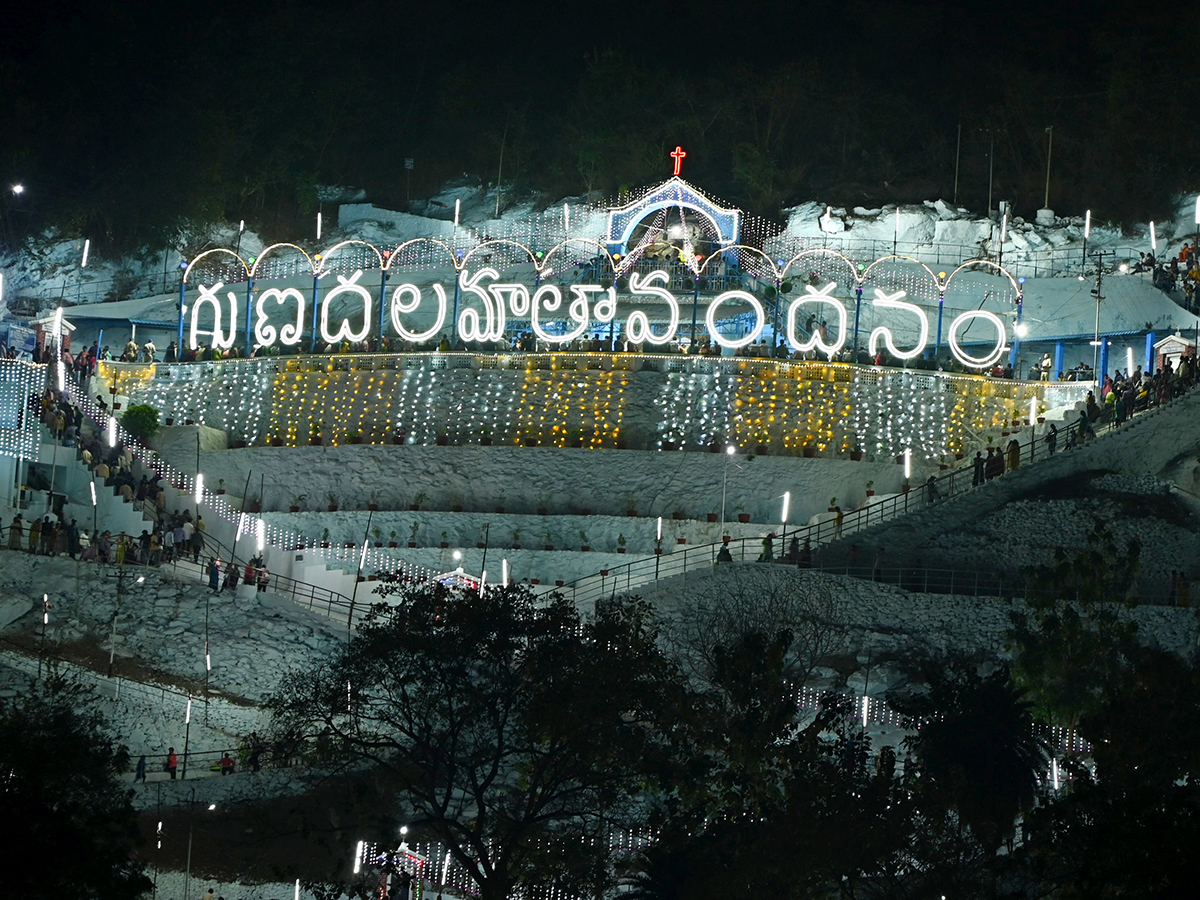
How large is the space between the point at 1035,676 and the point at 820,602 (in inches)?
218

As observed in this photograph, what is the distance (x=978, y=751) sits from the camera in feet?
107

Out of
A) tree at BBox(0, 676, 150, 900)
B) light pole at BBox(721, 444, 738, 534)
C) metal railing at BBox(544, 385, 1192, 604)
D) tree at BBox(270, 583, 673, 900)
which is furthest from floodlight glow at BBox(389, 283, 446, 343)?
tree at BBox(0, 676, 150, 900)

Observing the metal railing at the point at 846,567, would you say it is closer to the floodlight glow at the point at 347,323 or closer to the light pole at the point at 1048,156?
the floodlight glow at the point at 347,323

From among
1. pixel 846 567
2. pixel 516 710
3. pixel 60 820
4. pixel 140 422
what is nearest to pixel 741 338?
pixel 846 567

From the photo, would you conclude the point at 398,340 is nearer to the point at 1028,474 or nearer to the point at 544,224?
the point at 544,224

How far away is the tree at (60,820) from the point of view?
24.5 metres

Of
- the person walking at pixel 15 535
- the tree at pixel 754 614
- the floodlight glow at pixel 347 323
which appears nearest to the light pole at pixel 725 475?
the tree at pixel 754 614

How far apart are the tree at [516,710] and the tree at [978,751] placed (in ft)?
16.2

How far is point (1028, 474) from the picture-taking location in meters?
46.1

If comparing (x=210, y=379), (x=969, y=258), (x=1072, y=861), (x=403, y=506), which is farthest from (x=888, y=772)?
(x=969, y=258)

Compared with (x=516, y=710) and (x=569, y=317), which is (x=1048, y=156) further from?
(x=516, y=710)

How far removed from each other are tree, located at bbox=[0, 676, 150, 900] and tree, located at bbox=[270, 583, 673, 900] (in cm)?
376

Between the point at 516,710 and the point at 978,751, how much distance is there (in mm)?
8096

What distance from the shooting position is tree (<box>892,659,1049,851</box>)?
3141cm
